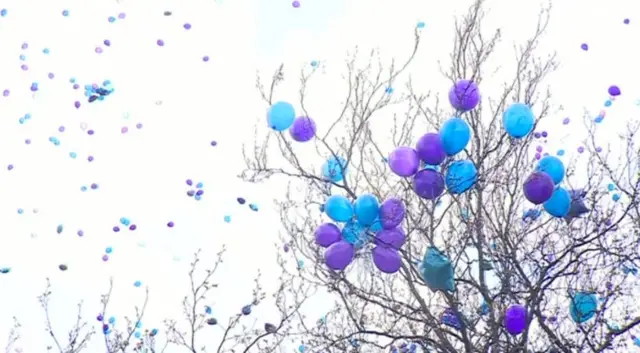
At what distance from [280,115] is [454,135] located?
1424mm

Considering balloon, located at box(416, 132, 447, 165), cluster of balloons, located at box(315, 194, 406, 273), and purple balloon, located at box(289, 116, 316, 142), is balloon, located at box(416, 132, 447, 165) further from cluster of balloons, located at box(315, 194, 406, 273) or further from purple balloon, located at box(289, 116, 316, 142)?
purple balloon, located at box(289, 116, 316, 142)

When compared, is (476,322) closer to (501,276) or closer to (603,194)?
(501,276)

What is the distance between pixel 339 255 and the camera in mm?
5840

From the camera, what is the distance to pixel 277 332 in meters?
8.91

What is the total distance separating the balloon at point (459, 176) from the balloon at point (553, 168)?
53 cm

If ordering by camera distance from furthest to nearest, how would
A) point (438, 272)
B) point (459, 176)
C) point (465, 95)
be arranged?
point (465, 95)
point (459, 176)
point (438, 272)

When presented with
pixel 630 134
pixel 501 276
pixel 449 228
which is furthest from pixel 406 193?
pixel 630 134

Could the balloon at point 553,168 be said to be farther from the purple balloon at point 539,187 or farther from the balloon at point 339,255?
the balloon at point 339,255

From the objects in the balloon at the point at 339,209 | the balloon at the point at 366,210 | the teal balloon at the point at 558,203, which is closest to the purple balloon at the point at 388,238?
the balloon at the point at 366,210

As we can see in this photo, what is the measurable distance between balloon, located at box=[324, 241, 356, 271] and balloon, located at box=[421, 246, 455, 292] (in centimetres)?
59

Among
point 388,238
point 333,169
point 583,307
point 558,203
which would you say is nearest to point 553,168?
point 558,203

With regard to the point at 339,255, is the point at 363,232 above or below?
above

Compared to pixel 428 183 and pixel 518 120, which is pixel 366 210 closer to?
pixel 428 183

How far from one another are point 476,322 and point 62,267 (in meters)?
4.28
